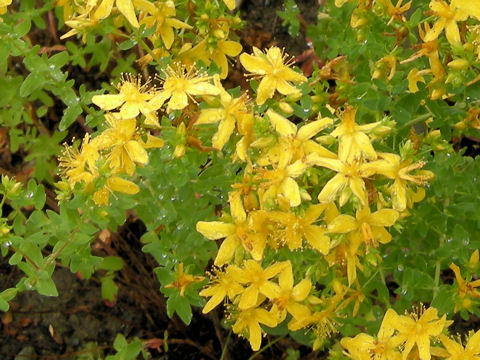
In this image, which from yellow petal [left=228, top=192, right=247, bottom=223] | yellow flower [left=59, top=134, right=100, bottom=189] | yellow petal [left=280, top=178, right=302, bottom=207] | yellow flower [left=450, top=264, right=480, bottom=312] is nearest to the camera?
yellow petal [left=280, top=178, right=302, bottom=207]

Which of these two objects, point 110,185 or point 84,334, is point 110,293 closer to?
point 84,334

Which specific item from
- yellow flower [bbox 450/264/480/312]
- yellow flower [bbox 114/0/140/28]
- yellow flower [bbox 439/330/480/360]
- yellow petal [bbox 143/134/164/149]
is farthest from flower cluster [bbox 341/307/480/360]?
yellow flower [bbox 114/0/140/28]

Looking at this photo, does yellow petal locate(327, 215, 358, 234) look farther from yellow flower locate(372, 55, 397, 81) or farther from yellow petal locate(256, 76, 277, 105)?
yellow flower locate(372, 55, 397, 81)

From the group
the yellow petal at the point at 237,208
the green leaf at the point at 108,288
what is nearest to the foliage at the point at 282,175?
the yellow petal at the point at 237,208

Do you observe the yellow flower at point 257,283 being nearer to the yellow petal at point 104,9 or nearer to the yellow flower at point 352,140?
the yellow flower at point 352,140

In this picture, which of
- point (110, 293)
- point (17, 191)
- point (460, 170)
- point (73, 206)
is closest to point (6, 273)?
point (110, 293)

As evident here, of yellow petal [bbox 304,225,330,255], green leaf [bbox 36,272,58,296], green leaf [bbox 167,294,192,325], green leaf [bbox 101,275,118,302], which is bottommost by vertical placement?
green leaf [bbox 101,275,118,302]
